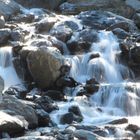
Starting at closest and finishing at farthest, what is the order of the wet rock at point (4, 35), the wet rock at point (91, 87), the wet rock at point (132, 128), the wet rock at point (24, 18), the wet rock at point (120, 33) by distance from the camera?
the wet rock at point (132, 128) < the wet rock at point (91, 87) < the wet rock at point (4, 35) < the wet rock at point (120, 33) < the wet rock at point (24, 18)

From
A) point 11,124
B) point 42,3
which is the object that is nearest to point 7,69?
point 11,124

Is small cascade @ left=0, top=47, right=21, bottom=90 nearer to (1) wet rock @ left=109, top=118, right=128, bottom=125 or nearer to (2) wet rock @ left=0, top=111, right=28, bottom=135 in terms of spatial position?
(1) wet rock @ left=109, top=118, right=128, bottom=125

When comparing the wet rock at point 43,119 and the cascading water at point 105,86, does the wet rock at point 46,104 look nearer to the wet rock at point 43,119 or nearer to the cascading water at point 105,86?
the cascading water at point 105,86

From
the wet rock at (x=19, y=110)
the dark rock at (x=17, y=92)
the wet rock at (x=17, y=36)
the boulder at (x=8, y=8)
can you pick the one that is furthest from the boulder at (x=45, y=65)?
the boulder at (x=8, y=8)

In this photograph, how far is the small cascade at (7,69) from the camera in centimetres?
1504

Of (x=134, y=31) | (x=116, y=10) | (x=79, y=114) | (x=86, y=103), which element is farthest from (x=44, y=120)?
(x=116, y=10)

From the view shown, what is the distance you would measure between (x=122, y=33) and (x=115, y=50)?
138 cm

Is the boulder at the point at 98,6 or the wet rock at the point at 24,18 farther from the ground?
the boulder at the point at 98,6

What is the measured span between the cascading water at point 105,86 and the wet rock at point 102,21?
188 centimetres

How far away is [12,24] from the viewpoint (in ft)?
61.1

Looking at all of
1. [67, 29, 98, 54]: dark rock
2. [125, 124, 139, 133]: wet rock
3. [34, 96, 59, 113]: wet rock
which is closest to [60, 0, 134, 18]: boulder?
[67, 29, 98, 54]: dark rock

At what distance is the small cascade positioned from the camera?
49.3 ft

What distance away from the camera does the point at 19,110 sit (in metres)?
11.3

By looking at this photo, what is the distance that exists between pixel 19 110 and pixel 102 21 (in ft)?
30.5
